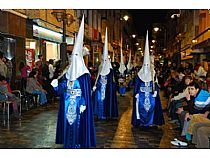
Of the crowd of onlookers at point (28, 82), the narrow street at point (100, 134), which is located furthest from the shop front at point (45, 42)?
the narrow street at point (100, 134)

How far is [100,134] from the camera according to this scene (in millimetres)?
8445

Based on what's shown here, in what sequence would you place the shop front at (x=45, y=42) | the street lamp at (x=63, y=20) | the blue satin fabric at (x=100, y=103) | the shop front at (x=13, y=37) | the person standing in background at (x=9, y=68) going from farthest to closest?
1. the shop front at (x=45, y=42)
2. the street lamp at (x=63, y=20)
3. the shop front at (x=13, y=37)
4. the person standing in background at (x=9, y=68)
5. the blue satin fabric at (x=100, y=103)

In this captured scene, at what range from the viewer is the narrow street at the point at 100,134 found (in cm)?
732

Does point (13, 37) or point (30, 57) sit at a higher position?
point (13, 37)

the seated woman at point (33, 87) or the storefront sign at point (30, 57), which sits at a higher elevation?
the storefront sign at point (30, 57)

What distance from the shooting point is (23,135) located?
26.6ft

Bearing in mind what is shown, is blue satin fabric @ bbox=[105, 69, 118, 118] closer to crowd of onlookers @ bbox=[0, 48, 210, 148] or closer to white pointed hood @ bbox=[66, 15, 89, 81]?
crowd of onlookers @ bbox=[0, 48, 210, 148]

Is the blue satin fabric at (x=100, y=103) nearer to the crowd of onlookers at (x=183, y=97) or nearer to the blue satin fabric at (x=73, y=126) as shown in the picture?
the crowd of onlookers at (x=183, y=97)

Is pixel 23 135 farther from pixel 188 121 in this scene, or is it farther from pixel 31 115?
pixel 188 121

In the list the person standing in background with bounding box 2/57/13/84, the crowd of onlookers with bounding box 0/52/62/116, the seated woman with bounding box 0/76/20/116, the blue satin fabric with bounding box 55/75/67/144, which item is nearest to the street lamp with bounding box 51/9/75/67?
the crowd of onlookers with bounding box 0/52/62/116

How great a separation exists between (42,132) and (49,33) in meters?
11.5

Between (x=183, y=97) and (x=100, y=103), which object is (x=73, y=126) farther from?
(x=100, y=103)

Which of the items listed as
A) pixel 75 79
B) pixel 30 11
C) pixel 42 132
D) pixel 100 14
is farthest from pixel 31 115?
pixel 100 14

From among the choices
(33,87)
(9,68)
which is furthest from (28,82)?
(9,68)
